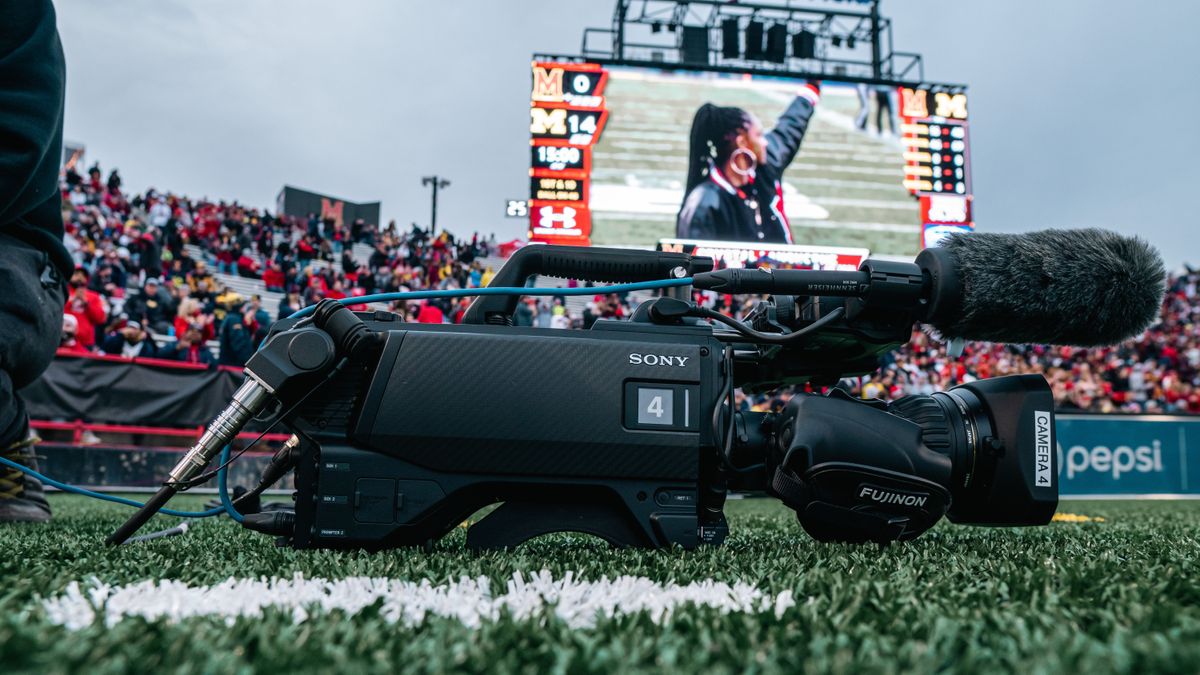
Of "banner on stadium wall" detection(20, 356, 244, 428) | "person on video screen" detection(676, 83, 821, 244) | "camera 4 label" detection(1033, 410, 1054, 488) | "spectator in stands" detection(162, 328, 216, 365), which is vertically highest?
"person on video screen" detection(676, 83, 821, 244)

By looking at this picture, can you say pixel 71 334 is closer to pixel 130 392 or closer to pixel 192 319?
pixel 130 392

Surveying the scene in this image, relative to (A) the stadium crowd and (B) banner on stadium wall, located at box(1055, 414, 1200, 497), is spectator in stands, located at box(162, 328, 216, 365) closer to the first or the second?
(A) the stadium crowd

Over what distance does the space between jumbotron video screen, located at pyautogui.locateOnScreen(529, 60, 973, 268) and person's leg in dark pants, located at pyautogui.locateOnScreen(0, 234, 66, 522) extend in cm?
1096

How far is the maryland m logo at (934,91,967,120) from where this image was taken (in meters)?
15.6

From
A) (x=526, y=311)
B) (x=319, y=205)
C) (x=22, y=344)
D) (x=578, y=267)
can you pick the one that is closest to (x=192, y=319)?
(x=526, y=311)

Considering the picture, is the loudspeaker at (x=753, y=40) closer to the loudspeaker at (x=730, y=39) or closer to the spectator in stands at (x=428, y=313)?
the loudspeaker at (x=730, y=39)

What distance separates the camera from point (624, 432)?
61.7 inches

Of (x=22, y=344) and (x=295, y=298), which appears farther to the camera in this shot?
(x=295, y=298)

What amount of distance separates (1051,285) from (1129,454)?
872 centimetres

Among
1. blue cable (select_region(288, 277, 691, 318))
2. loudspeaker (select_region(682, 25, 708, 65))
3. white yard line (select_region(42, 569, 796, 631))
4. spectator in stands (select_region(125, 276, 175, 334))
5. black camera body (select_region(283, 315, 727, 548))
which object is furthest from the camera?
loudspeaker (select_region(682, 25, 708, 65))

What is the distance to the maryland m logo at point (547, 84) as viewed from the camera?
14.2 m

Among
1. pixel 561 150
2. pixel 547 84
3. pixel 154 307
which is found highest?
pixel 547 84

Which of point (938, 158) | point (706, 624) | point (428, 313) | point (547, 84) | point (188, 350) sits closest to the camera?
point (706, 624)

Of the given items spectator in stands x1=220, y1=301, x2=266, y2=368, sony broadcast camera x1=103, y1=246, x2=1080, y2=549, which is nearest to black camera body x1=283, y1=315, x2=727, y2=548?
sony broadcast camera x1=103, y1=246, x2=1080, y2=549
